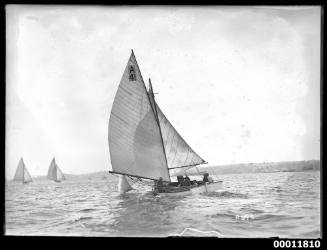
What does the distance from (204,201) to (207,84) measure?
2.54 m

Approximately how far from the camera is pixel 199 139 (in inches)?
326

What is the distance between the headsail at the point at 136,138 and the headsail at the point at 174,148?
0.25m

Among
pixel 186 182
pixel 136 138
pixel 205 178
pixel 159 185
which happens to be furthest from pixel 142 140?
pixel 205 178

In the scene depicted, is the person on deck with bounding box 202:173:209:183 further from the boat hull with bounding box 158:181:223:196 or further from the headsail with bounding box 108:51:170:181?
the headsail with bounding box 108:51:170:181

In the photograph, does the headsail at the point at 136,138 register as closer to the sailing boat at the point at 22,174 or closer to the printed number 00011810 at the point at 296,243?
the sailing boat at the point at 22,174

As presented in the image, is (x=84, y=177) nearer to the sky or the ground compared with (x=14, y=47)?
nearer to the ground

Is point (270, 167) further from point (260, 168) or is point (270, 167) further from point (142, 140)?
point (142, 140)

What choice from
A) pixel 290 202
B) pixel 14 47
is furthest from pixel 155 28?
pixel 290 202

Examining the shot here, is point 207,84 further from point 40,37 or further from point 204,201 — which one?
point 40,37

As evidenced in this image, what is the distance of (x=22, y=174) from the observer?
828cm

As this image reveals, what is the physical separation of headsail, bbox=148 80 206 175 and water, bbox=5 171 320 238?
0.92 m

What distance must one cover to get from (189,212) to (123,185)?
1.78 meters

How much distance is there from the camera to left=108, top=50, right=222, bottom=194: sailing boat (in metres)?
8.67

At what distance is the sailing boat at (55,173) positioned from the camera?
810cm
